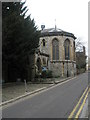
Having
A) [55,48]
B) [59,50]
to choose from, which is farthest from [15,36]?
[55,48]

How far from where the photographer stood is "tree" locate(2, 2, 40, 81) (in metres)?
21.9

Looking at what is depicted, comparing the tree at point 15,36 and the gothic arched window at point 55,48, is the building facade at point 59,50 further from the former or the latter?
the tree at point 15,36

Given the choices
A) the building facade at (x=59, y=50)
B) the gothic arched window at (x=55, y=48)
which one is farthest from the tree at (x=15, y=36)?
the gothic arched window at (x=55, y=48)

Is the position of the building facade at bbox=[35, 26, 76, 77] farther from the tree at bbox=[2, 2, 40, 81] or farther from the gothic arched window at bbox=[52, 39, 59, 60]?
the tree at bbox=[2, 2, 40, 81]

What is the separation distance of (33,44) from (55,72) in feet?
102

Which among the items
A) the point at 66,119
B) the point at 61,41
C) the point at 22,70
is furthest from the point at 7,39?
the point at 61,41

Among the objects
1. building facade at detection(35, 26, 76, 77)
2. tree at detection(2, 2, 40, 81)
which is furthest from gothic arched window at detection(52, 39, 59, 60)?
tree at detection(2, 2, 40, 81)

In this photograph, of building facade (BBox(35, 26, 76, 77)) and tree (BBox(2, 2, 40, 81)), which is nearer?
tree (BBox(2, 2, 40, 81))

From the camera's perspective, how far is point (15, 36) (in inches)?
914

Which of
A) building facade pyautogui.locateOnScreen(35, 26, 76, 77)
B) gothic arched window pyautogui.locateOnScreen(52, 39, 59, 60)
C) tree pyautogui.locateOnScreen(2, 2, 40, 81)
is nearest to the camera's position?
tree pyautogui.locateOnScreen(2, 2, 40, 81)

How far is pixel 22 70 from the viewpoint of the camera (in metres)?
31.0

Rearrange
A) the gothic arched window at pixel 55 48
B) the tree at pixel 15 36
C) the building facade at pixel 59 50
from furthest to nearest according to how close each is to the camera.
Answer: the gothic arched window at pixel 55 48, the building facade at pixel 59 50, the tree at pixel 15 36

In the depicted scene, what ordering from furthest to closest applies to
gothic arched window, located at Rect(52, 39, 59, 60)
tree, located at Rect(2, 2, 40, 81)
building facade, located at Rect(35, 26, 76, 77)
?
1. gothic arched window, located at Rect(52, 39, 59, 60)
2. building facade, located at Rect(35, 26, 76, 77)
3. tree, located at Rect(2, 2, 40, 81)

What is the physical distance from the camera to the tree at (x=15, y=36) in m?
21.9
